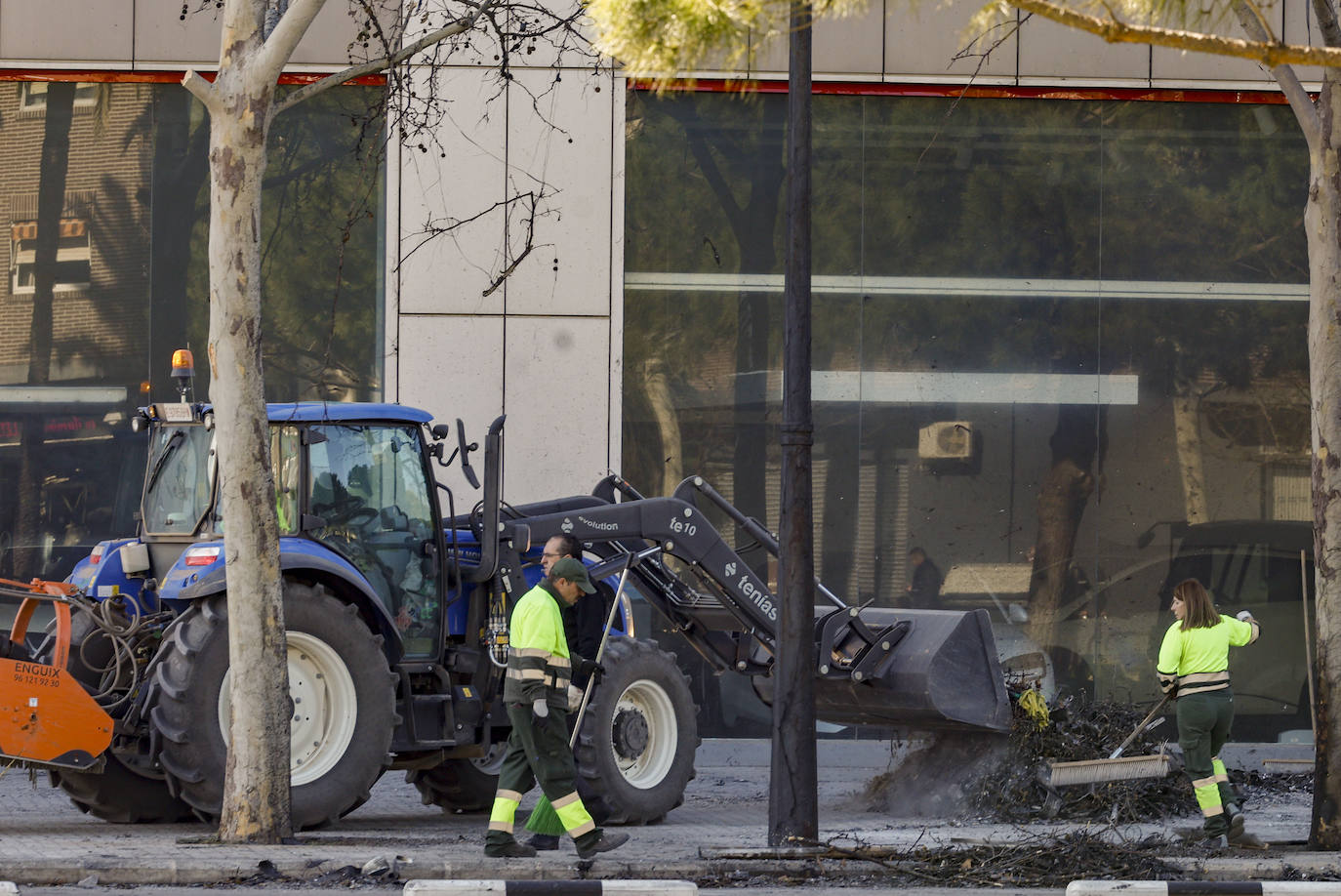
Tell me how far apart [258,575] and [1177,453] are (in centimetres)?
913

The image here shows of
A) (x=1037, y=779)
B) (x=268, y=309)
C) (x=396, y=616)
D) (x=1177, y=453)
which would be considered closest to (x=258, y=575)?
(x=396, y=616)

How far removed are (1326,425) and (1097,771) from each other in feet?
8.42

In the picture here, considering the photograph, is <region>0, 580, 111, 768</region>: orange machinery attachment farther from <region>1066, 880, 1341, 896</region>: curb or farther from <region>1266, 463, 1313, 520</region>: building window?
<region>1266, 463, 1313, 520</region>: building window

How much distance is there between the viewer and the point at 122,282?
46.3 feet

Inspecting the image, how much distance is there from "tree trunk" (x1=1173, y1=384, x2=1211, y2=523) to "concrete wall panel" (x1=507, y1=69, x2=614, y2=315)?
17.6 ft

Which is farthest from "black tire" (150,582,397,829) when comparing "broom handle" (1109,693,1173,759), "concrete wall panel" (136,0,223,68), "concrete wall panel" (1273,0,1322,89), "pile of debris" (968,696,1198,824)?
"concrete wall panel" (1273,0,1322,89)

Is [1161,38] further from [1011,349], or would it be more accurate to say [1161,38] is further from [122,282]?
[122,282]

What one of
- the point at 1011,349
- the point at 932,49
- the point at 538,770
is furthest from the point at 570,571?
the point at 932,49

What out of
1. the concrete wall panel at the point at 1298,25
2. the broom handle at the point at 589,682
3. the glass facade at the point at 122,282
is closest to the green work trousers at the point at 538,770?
the broom handle at the point at 589,682

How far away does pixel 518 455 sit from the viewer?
46.0 feet

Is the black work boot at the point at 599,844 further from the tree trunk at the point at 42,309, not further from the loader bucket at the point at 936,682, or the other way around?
the tree trunk at the point at 42,309

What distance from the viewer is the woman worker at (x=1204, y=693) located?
9.34 metres

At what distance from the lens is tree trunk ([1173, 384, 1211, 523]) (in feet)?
47.9

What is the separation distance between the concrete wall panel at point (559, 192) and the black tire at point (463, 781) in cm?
463
